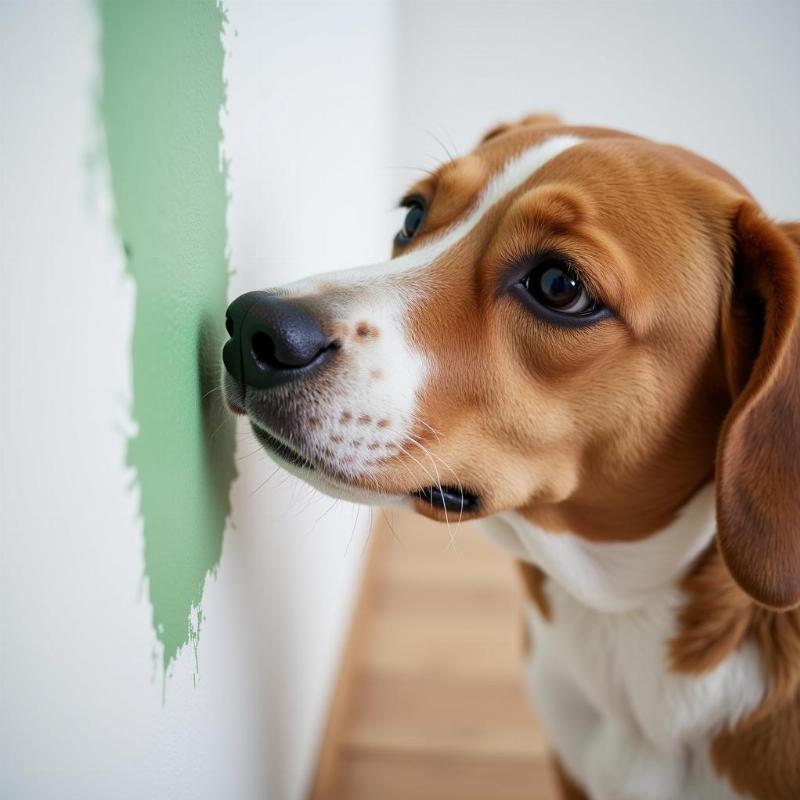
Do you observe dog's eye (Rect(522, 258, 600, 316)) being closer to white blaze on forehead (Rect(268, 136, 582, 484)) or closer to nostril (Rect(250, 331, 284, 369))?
white blaze on forehead (Rect(268, 136, 582, 484))

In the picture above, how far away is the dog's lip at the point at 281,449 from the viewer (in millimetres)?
792

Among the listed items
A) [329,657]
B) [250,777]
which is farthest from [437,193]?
[329,657]

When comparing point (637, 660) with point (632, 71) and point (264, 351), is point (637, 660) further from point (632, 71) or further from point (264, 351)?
point (632, 71)

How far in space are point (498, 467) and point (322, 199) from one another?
0.71 m

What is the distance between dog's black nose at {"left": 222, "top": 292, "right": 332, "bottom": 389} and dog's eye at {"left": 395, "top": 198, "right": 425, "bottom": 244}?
431 mm

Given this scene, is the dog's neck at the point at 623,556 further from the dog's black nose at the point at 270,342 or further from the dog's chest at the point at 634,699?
the dog's black nose at the point at 270,342

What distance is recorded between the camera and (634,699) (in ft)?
3.68

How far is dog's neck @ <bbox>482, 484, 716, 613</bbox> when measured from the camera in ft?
3.36

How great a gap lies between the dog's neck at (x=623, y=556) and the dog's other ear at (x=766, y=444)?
0.41 ft

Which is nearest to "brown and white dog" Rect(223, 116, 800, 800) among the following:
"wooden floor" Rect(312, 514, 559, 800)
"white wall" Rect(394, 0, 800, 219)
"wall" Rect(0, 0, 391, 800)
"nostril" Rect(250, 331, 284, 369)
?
"nostril" Rect(250, 331, 284, 369)

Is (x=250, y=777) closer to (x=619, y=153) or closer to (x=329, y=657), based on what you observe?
(x=329, y=657)

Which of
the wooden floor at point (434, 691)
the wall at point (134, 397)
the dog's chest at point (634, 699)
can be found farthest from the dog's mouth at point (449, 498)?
the wooden floor at point (434, 691)

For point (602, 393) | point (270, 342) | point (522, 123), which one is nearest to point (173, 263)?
point (270, 342)

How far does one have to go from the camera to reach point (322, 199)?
132 cm
